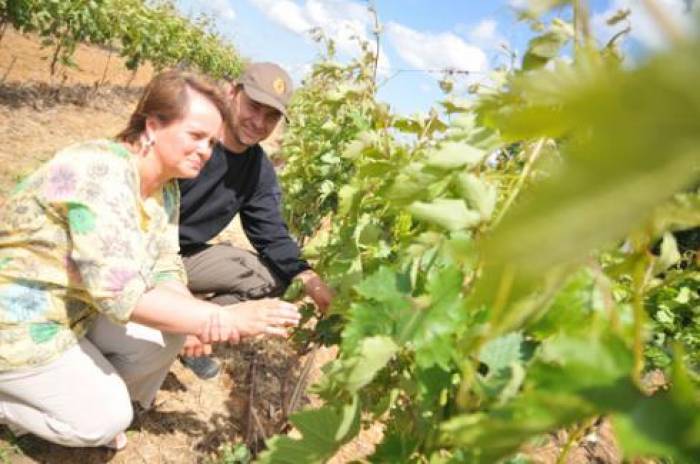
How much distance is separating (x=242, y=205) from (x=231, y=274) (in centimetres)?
40

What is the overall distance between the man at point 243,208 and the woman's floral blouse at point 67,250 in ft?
3.16

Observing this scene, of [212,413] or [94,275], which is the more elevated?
[94,275]

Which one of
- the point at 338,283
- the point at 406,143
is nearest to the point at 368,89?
the point at 406,143

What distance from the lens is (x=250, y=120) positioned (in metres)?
3.07

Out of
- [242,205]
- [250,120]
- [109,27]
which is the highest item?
[109,27]

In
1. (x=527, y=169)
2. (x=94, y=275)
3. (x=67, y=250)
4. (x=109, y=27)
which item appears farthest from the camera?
(x=109, y=27)

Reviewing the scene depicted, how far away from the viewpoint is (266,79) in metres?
3.11

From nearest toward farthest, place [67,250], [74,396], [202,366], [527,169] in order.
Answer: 1. [527,169]
2. [67,250]
3. [74,396]
4. [202,366]

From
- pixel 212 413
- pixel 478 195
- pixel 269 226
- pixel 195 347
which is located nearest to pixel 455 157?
pixel 478 195

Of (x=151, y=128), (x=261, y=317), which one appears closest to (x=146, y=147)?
(x=151, y=128)

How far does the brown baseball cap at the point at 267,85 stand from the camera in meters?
3.03

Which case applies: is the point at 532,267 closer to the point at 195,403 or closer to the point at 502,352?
the point at 502,352

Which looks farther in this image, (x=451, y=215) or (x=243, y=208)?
(x=243, y=208)

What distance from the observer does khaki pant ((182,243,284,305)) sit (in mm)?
3250
